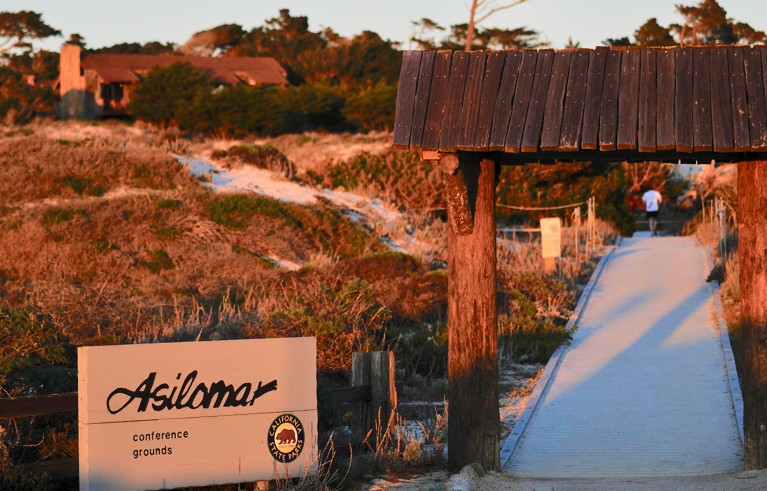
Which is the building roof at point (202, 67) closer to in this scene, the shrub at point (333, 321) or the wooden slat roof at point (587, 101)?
the shrub at point (333, 321)

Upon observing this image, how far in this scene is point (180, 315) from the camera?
1521 cm

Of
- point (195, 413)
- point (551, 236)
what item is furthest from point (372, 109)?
point (195, 413)

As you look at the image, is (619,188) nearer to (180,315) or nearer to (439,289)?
(439,289)

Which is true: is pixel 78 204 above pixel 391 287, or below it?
above

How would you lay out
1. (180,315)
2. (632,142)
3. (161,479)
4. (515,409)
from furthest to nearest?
(180,315) < (515,409) < (632,142) < (161,479)

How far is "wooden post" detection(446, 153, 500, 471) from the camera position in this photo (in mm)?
9914

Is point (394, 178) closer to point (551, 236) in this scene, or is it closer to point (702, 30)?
point (551, 236)

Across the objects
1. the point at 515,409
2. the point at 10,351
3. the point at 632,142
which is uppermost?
the point at 632,142

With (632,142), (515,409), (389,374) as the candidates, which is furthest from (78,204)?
(632,142)

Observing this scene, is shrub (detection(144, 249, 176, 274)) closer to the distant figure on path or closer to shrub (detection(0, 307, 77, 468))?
shrub (detection(0, 307, 77, 468))

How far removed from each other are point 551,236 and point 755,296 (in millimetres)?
12562

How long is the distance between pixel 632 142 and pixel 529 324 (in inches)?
321

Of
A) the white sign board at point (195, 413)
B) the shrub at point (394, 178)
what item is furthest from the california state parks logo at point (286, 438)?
the shrub at point (394, 178)

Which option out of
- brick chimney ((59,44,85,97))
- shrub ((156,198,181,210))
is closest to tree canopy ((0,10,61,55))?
brick chimney ((59,44,85,97))
